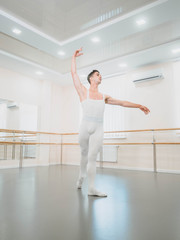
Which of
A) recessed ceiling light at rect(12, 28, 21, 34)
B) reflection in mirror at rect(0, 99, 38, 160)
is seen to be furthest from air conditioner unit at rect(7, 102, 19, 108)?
recessed ceiling light at rect(12, 28, 21, 34)

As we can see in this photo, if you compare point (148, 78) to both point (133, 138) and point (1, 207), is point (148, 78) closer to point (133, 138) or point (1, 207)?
point (133, 138)

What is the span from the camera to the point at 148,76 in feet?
17.0

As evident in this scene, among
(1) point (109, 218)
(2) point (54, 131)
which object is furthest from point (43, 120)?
(1) point (109, 218)

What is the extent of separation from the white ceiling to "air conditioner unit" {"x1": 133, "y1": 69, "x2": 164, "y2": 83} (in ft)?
0.91

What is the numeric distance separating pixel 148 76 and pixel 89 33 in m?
1.98

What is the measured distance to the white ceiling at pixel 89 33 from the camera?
11.2 ft

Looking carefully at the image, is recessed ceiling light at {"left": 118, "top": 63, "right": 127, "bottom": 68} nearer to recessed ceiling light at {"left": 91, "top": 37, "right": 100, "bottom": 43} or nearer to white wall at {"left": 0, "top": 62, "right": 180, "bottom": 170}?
white wall at {"left": 0, "top": 62, "right": 180, "bottom": 170}

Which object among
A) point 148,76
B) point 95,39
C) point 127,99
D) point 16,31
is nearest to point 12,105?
point 16,31

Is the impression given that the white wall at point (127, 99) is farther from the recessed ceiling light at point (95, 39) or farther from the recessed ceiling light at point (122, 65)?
the recessed ceiling light at point (95, 39)

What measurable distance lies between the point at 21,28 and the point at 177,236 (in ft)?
13.4

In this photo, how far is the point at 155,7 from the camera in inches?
128

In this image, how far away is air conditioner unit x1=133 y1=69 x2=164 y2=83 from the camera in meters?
5.05

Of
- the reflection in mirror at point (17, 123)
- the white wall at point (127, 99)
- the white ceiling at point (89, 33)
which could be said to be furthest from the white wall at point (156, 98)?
the reflection in mirror at point (17, 123)

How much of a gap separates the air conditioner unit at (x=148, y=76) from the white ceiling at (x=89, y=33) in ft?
0.91
